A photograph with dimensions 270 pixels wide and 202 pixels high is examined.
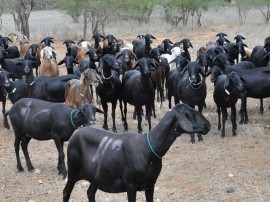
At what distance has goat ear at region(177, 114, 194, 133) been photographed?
5.82 m

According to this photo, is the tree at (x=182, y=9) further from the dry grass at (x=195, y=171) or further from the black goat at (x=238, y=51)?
the dry grass at (x=195, y=171)

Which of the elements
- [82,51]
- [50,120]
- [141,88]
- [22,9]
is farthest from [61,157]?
[22,9]

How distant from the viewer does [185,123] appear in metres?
5.85

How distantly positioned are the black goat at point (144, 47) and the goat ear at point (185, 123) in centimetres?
1261

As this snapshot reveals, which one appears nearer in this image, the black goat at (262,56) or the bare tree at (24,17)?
the black goat at (262,56)

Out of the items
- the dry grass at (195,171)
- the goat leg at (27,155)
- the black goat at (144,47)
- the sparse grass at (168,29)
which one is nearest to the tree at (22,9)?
the sparse grass at (168,29)

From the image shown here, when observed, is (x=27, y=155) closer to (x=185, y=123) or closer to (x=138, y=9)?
(x=185, y=123)

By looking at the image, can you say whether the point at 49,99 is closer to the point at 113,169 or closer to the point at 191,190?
the point at 191,190

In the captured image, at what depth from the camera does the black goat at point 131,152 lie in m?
5.95

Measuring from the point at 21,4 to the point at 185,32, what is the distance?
13.6m

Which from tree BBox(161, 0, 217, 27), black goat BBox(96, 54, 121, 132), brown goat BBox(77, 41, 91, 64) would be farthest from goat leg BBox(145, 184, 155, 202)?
tree BBox(161, 0, 217, 27)

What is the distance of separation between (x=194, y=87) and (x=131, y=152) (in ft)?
19.5

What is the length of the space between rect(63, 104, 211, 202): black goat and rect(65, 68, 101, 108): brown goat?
5.11 metres

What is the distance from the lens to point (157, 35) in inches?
1574
